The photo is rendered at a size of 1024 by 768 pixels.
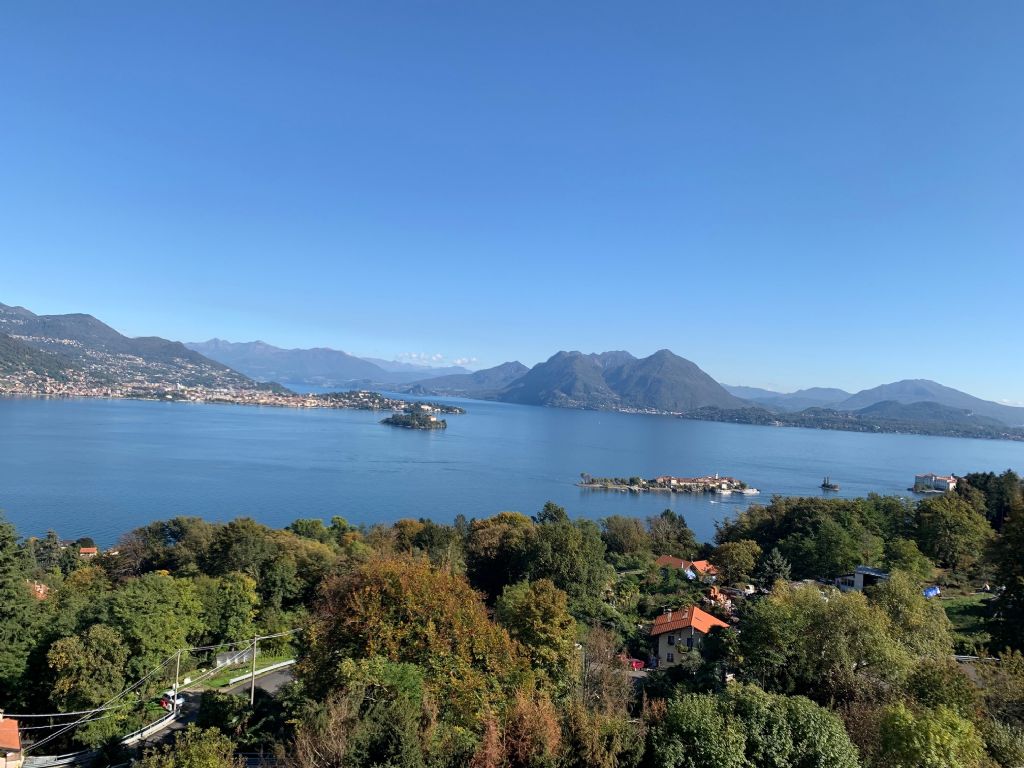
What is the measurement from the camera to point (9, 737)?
19.2ft

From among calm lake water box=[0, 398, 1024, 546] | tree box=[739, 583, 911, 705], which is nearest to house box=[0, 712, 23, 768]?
tree box=[739, 583, 911, 705]

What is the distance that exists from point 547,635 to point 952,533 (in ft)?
41.3

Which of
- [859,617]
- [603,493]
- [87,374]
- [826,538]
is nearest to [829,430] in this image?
[603,493]

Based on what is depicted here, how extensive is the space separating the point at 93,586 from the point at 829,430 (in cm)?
11126

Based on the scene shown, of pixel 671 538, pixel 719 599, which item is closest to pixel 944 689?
pixel 719 599

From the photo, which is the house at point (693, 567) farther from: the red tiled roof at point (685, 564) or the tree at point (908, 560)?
the tree at point (908, 560)

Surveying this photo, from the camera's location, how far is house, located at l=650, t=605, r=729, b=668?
9.08m

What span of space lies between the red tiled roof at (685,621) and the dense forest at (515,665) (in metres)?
0.35

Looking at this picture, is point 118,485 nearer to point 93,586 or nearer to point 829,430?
point 93,586

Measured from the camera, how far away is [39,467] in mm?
29156

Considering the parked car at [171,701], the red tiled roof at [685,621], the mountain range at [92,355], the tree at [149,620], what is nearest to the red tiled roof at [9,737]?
the tree at [149,620]

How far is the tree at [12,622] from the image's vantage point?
664 centimetres

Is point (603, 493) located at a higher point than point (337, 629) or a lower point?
lower

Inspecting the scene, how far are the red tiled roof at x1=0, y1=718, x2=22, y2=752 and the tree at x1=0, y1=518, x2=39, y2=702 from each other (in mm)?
708
